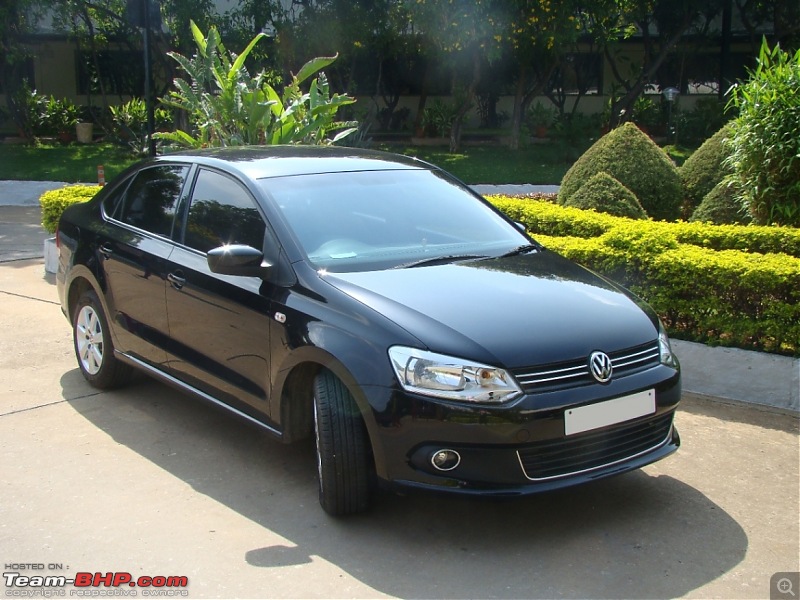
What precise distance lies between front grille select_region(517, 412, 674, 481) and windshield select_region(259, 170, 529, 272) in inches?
48.4

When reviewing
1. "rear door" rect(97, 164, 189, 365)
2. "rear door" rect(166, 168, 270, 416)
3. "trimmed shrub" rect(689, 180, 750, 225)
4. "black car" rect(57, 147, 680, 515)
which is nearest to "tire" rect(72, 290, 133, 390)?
"black car" rect(57, 147, 680, 515)

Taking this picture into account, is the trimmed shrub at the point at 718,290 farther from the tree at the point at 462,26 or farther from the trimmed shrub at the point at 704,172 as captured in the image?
the tree at the point at 462,26

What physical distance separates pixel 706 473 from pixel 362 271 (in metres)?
2.09

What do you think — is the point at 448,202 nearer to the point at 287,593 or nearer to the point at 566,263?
the point at 566,263

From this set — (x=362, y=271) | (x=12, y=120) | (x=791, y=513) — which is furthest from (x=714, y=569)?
(x=12, y=120)

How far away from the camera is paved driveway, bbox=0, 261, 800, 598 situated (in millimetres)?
3676

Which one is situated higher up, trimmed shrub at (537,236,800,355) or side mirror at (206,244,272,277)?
side mirror at (206,244,272,277)

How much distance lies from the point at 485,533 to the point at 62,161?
1986 centimetres

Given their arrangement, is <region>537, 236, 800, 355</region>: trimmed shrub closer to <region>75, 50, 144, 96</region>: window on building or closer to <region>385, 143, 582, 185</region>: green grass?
<region>385, 143, 582, 185</region>: green grass

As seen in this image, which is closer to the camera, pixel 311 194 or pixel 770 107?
pixel 311 194

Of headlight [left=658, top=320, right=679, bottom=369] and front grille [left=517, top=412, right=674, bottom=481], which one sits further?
headlight [left=658, top=320, right=679, bottom=369]

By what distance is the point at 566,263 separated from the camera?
494 centimetres

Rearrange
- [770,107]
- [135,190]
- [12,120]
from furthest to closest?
[12,120] → [770,107] → [135,190]

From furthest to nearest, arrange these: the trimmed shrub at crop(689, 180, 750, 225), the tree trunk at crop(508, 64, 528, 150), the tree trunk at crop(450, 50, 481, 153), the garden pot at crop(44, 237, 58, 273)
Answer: the tree trunk at crop(508, 64, 528, 150) → the tree trunk at crop(450, 50, 481, 153) → the garden pot at crop(44, 237, 58, 273) → the trimmed shrub at crop(689, 180, 750, 225)
